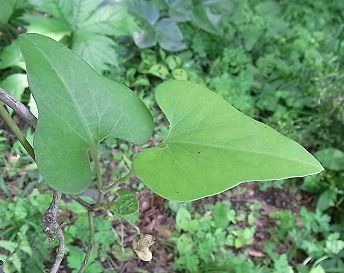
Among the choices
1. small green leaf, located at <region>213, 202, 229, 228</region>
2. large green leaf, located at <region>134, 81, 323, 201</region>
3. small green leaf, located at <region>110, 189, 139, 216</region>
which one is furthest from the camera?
small green leaf, located at <region>213, 202, 229, 228</region>

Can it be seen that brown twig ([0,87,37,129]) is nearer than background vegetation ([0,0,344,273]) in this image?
Yes

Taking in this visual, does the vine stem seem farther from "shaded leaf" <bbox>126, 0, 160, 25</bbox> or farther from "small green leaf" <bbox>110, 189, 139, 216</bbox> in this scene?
"shaded leaf" <bbox>126, 0, 160, 25</bbox>

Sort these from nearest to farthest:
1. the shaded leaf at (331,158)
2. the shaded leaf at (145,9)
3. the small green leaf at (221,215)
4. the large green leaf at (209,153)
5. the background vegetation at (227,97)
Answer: the large green leaf at (209,153) < the background vegetation at (227,97) < the small green leaf at (221,215) < the shaded leaf at (331,158) < the shaded leaf at (145,9)

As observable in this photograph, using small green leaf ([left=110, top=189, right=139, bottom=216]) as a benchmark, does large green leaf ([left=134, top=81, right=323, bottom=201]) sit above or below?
above

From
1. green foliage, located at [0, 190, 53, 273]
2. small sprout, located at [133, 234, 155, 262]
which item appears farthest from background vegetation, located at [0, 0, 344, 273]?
small sprout, located at [133, 234, 155, 262]

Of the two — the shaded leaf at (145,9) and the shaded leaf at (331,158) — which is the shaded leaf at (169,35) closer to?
the shaded leaf at (145,9)

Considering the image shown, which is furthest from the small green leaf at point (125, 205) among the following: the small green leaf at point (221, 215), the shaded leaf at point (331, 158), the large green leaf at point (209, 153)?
the shaded leaf at point (331, 158)
